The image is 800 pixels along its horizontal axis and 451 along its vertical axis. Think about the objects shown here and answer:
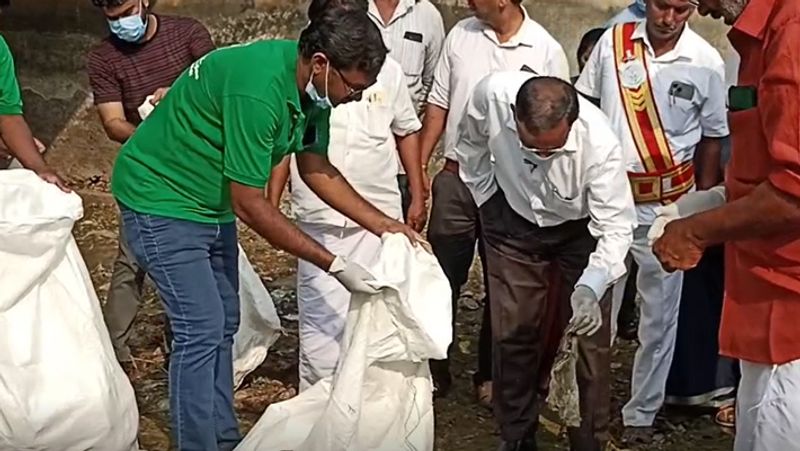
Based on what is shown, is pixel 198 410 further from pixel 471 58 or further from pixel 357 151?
pixel 471 58

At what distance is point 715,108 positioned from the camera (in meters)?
4.69

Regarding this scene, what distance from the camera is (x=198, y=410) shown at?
3.91 metres

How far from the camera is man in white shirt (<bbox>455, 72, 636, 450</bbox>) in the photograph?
12.7 feet

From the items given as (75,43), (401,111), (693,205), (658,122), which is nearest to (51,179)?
(401,111)

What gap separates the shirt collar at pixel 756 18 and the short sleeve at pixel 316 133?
1339 mm

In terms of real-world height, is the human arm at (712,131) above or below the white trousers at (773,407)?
above

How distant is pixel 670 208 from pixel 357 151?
63.4 inches

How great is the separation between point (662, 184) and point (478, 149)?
74 cm

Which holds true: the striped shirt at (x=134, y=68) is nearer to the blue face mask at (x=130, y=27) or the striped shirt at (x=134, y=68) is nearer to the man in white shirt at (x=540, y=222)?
the blue face mask at (x=130, y=27)

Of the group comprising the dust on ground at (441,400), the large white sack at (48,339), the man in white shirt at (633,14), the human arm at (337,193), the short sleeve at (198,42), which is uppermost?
the man in white shirt at (633,14)

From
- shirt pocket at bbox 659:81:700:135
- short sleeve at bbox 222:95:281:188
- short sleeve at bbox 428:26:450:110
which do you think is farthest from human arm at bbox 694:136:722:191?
short sleeve at bbox 222:95:281:188

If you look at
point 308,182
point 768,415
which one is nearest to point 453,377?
point 308,182

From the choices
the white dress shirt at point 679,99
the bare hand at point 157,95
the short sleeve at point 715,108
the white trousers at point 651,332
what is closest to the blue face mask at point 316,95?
the bare hand at point 157,95

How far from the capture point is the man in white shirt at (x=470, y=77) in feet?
16.2
